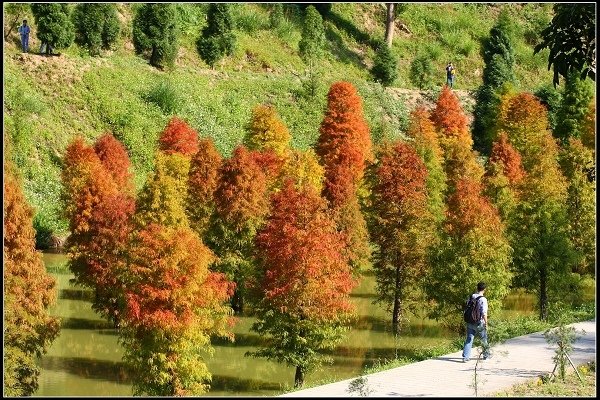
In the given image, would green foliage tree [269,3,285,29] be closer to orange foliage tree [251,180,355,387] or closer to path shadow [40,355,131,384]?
orange foliage tree [251,180,355,387]

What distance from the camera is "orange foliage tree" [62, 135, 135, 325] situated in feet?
112

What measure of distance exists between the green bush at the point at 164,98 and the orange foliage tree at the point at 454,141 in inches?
701

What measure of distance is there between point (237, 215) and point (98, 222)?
5.34m

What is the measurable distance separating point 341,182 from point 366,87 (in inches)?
1337

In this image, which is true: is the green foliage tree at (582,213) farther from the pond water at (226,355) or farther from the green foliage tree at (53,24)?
the green foliage tree at (53,24)

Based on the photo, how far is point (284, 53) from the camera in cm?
7938

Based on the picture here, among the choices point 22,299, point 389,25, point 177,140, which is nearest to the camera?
point 22,299

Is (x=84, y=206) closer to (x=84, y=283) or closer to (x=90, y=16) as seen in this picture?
(x=84, y=283)

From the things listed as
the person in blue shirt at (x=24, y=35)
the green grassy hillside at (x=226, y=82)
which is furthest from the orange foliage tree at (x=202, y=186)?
the person in blue shirt at (x=24, y=35)

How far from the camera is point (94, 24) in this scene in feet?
212

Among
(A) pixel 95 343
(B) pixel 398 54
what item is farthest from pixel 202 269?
(B) pixel 398 54

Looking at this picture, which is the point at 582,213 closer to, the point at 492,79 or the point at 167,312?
the point at 167,312

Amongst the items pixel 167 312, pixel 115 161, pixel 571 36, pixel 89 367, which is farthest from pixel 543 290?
pixel 571 36

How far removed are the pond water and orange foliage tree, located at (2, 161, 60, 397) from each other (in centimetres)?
131
